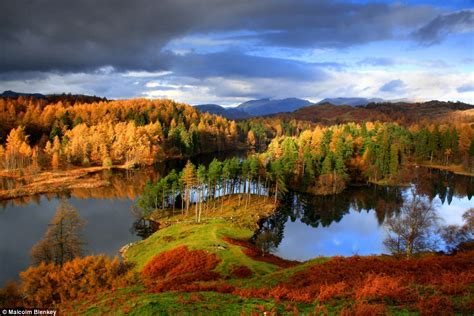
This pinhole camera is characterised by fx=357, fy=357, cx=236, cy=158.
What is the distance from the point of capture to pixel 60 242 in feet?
139

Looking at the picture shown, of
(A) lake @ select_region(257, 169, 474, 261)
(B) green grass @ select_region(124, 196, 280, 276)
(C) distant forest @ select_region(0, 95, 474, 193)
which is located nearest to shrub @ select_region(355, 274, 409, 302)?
(B) green grass @ select_region(124, 196, 280, 276)

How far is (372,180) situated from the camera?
119m

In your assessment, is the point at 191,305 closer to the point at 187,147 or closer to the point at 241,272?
the point at 241,272

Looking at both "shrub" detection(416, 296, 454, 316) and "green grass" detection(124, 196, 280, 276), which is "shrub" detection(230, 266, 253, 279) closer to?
"green grass" detection(124, 196, 280, 276)

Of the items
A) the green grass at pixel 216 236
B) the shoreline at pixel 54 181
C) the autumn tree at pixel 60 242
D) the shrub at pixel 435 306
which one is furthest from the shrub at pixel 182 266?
the shoreline at pixel 54 181

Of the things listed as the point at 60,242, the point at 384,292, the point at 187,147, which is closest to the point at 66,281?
the point at 60,242

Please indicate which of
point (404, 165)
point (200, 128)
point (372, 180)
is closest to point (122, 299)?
point (372, 180)

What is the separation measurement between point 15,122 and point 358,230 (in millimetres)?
146734

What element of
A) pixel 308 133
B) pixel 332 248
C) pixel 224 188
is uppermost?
pixel 308 133

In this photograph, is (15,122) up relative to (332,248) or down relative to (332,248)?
up

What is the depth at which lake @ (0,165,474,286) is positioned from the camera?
60.7 m

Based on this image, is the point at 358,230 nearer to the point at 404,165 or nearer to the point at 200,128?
the point at 404,165

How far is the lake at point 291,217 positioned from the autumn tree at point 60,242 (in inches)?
336

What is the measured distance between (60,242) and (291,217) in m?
52.7
